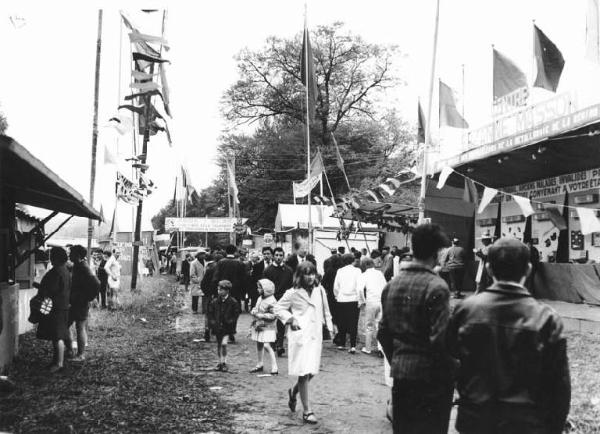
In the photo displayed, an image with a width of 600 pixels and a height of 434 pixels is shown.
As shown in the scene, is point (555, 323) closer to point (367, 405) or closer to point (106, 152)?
point (367, 405)

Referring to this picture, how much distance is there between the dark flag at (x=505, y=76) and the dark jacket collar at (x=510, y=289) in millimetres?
13592

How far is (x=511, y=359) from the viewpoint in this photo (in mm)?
3213

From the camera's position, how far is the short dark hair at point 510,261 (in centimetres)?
338

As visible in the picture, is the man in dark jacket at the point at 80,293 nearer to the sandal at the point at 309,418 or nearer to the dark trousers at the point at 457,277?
the sandal at the point at 309,418

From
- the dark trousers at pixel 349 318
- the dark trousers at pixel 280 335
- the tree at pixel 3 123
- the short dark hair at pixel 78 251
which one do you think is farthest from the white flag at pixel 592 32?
Result: the tree at pixel 3 123

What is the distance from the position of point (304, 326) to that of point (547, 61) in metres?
10.2

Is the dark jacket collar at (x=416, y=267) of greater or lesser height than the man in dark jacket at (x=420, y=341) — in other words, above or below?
above

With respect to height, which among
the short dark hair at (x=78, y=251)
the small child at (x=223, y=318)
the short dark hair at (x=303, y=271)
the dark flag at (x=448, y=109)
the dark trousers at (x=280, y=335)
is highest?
the dark flag at (x=448, y=109)

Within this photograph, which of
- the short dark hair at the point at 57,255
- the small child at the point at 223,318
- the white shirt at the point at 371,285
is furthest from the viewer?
the white shirt at the point at 371,285

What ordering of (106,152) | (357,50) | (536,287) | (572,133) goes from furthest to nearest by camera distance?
(357,50), (106,152), (536,287), (572,133)

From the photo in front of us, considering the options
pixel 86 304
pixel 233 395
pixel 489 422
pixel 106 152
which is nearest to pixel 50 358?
pixel 86 304

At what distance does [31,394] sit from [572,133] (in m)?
11.0

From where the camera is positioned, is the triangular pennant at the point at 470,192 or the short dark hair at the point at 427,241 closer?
the short dark hair at the point at 427,241

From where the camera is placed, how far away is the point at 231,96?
4778 centimetres
